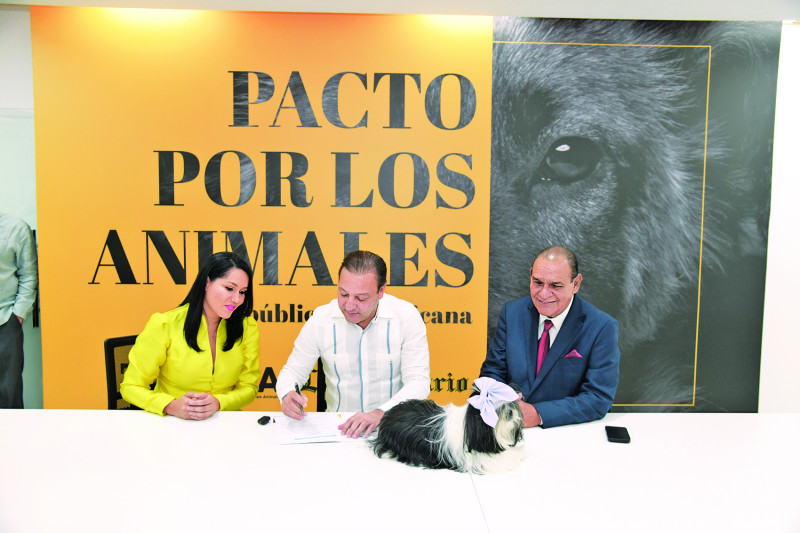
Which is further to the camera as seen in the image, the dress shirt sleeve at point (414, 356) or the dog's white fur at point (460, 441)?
the dress shirt sleeve at point (414, 356)

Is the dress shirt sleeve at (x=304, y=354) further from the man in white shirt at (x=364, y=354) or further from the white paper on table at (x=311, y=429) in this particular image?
the white paper on table at (x=311, y=429)

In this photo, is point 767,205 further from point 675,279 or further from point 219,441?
point 219,441

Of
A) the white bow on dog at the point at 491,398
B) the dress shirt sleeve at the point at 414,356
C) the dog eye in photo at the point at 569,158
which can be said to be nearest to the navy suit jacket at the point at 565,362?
the dress shirt sleeve at the point at 414,356

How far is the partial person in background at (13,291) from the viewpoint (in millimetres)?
3490

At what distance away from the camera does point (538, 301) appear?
2.38 meters

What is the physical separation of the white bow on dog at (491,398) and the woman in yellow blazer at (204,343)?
129 cm

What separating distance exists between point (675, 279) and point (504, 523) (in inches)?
114

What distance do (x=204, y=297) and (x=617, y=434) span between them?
196cm

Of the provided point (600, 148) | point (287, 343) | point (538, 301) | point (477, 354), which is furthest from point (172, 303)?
point (600, 148)

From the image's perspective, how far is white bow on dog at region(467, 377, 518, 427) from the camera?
1.65 metres

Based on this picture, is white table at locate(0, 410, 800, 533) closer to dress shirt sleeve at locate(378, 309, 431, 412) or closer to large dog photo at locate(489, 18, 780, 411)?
dress shirt sleeve at locate(378, 309, 431, 412)

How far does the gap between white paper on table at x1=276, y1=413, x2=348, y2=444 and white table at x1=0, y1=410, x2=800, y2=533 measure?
1.8 inches

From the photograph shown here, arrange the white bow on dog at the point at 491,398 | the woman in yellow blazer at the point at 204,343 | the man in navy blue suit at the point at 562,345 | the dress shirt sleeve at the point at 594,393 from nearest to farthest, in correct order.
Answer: the white bow on dog at the point at 491,398
the dress shirt sleeve at the point at 594,393
the man in navy blue suit at the point at 562,345
the woman in yellow blazer at the point at 204,343

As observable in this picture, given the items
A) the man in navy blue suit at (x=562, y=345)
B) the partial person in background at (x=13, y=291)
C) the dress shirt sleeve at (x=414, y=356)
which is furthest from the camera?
the partial person in background at (x=13, y=291)
